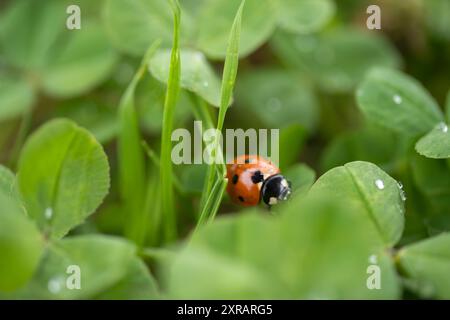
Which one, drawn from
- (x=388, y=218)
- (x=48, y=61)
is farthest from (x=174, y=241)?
(x=48, y=61)

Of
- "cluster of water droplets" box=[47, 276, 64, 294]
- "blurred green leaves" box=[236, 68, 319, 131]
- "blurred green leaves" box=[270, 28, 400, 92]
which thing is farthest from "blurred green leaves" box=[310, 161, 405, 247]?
"blurred green leaves" box=[270, 28, 400, 92]

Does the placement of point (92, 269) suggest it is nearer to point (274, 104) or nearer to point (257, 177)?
point (257, 177)

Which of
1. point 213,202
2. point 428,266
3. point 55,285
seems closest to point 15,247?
point 55,285

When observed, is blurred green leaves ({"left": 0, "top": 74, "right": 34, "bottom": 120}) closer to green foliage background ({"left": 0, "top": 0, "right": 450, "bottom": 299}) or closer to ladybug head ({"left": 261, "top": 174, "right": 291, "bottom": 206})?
green foliage background ({"left": 0, "top": 0, "right": 450, "bottom": 299})

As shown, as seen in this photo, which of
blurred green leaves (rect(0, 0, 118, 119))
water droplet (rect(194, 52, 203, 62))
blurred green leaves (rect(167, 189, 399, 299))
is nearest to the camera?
blurred green leaves (rect(167, 189, 399, 299))

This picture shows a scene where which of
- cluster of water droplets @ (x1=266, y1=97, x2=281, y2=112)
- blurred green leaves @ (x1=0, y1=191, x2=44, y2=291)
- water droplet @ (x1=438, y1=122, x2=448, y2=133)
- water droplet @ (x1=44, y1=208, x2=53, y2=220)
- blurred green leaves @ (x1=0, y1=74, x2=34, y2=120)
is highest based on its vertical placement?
blurred green leaves @ (x1=0, y1=74, x2=34, y2=120)

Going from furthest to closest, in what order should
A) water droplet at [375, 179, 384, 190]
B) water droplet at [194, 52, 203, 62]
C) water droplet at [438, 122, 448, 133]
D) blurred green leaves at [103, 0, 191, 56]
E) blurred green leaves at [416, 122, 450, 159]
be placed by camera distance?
blurred green leaves at [103, 0, 191, 56] < water droplet at [194, 52, 203, 62] < water droplet at [438, 122, 448, 133] < blurred green leaves at [416, 122, 450, 159] < water droplet at [375, 179, 384, 190]

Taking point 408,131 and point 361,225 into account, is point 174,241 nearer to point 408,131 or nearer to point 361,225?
point 408,131
